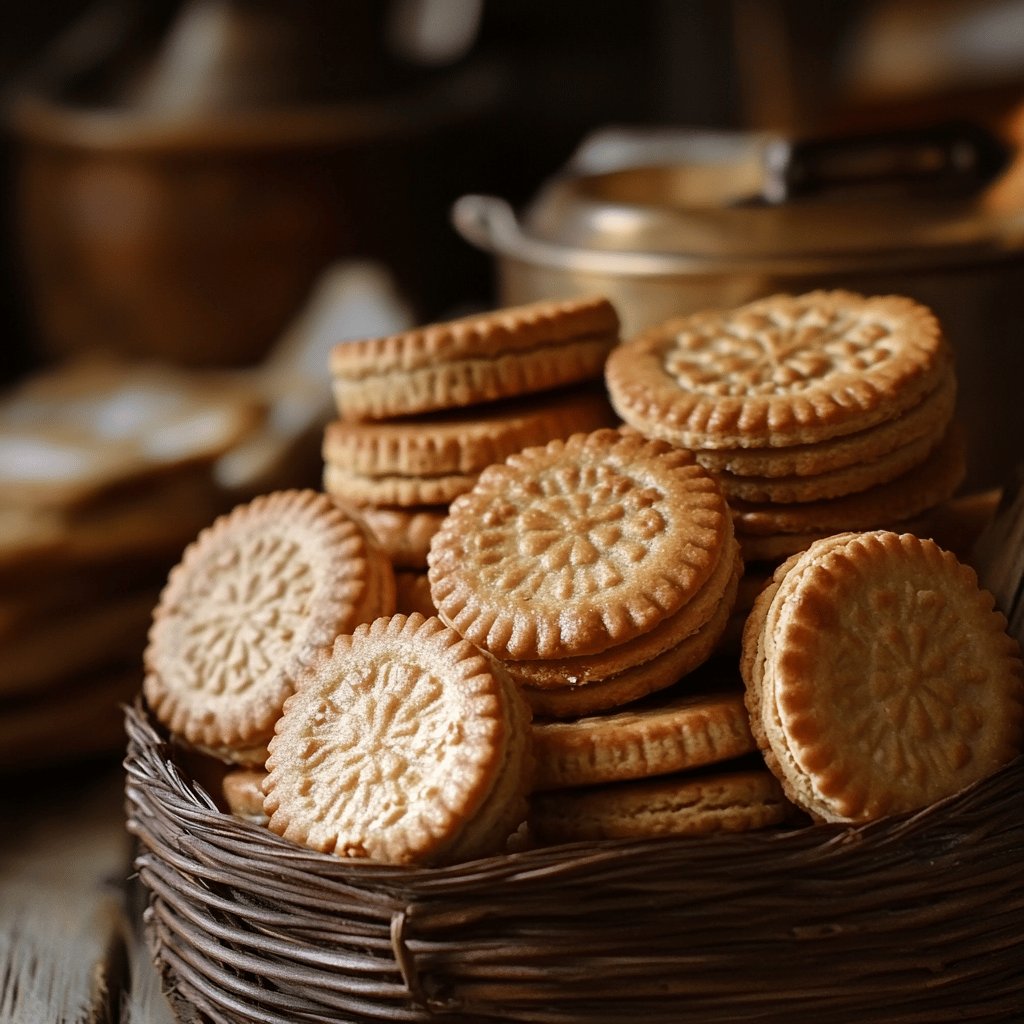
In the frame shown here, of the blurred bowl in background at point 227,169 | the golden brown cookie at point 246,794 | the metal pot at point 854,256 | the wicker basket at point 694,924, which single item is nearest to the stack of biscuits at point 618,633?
the wicker basket at point 694,924

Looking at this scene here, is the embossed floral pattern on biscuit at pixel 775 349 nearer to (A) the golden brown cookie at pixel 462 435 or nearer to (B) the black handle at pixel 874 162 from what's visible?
(A) the golden brown cookie at pixel 462 435

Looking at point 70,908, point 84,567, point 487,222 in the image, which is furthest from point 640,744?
point 487,222

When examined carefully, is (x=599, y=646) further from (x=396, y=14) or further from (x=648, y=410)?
(x=396, y=14)

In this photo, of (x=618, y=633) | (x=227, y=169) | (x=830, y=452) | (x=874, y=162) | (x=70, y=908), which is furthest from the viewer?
(x=227, y=169)

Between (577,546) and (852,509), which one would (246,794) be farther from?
(852,509)

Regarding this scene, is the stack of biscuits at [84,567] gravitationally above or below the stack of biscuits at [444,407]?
below
